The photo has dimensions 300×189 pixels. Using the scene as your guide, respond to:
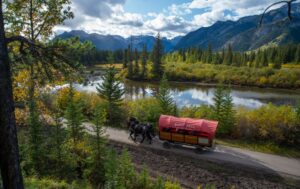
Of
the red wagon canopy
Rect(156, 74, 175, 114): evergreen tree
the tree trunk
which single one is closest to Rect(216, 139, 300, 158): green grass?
the red wagon canopy

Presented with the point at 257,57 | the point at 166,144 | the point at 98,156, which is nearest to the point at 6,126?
the point at 98,156

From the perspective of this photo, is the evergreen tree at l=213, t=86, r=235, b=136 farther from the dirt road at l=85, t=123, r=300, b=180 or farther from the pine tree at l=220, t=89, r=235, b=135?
the dirt road at l=85, t=123, r=300, b=180

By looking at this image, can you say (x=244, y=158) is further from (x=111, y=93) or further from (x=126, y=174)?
(x=111, y=93)

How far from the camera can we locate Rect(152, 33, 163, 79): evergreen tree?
229 ft

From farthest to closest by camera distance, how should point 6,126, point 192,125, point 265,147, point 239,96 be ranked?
1. point 239,96
2. point 265,147
3. point 192,125
4. point 6,126

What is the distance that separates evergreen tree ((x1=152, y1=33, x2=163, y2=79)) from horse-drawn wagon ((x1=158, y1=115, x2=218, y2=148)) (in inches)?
2051

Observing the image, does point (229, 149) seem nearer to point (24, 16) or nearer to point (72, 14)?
point (72, 14)

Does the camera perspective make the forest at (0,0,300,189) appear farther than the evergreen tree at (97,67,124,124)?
No

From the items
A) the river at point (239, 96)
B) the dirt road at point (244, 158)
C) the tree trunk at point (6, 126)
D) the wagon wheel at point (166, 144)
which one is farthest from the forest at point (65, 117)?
the river at point (239, 96)

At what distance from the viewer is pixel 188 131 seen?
60.3 feet

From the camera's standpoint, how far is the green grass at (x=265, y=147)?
1894 centimetres

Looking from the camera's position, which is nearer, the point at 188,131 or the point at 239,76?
the point at 188,131

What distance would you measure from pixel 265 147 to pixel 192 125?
687 centimetres

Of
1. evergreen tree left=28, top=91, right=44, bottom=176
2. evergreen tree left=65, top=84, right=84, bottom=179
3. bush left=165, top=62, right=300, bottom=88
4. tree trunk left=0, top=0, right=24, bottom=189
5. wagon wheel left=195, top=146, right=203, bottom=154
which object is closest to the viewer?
tree trunk left=0, top=0, right=24, bottom=189
